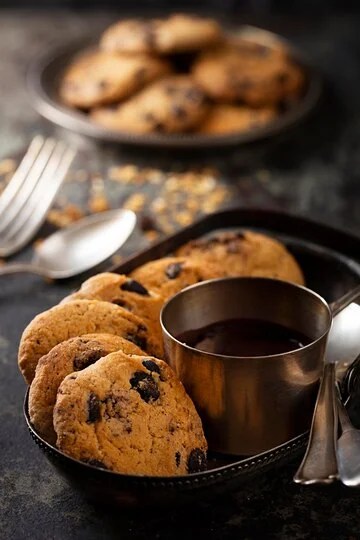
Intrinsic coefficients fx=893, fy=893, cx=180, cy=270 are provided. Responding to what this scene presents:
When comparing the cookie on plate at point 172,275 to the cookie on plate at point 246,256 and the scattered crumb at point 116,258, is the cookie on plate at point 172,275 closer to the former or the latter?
the cookie on plate at point 246,256

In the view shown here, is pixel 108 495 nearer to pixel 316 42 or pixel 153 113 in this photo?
pixel 153 113

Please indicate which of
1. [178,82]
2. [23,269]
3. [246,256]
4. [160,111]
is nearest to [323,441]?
[246,256]

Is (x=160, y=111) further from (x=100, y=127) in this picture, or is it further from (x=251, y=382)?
(x=251, y=382)

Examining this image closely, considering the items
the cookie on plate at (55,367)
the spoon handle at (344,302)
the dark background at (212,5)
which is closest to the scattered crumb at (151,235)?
the spoon handle at (344,302)

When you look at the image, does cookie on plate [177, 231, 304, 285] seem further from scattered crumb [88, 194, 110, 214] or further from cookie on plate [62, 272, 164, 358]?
scattered crumb [88, 194, 110, 214]

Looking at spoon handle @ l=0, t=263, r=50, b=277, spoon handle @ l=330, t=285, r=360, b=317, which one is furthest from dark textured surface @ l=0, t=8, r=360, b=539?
spoon handle @ l=330, t=285, r=360, b=317

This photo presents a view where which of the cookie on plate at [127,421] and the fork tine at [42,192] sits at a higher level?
the cookie on plate at [127,421]

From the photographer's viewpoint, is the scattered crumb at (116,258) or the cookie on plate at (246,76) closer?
the scattered crumb at (116,258)
